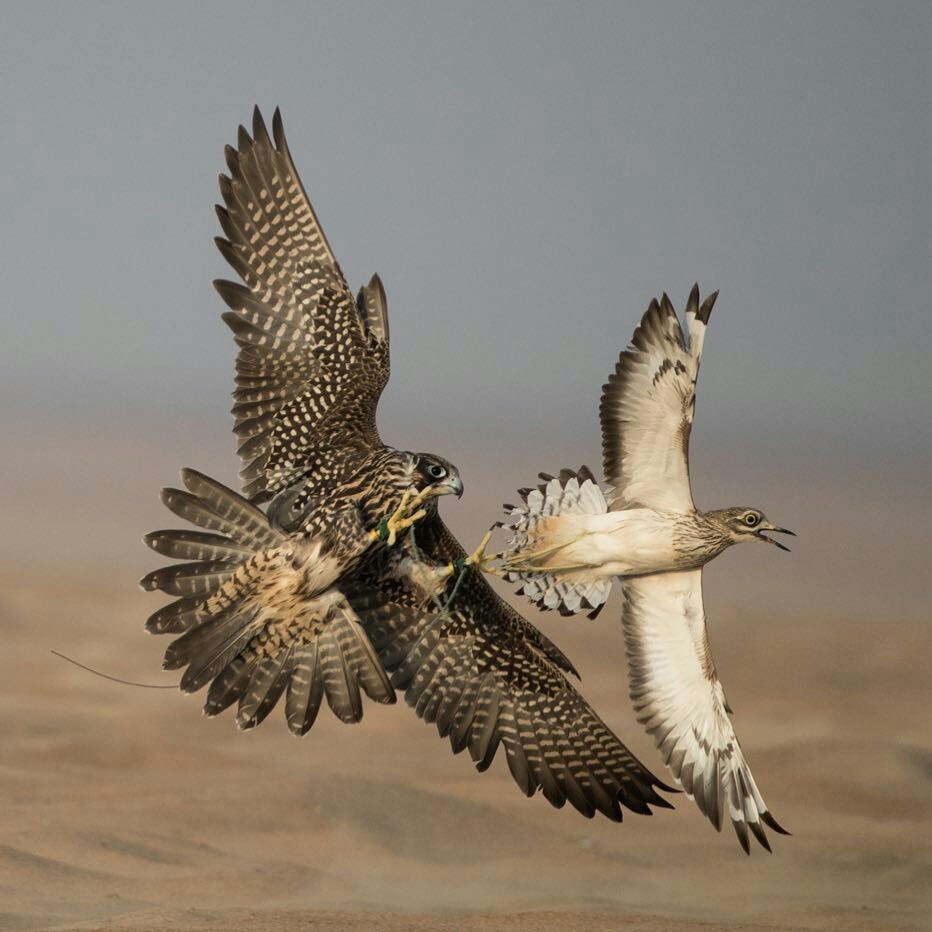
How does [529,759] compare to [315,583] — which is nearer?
[315,583]

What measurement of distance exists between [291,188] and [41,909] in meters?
5.17

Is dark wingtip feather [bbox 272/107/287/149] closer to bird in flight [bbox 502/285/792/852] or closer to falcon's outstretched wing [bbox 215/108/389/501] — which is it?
falcon's outstretched wing [bbox 215/108/389/501]

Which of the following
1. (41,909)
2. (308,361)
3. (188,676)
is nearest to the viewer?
(188,676)

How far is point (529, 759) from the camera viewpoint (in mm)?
6309

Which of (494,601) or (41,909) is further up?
(494,601)

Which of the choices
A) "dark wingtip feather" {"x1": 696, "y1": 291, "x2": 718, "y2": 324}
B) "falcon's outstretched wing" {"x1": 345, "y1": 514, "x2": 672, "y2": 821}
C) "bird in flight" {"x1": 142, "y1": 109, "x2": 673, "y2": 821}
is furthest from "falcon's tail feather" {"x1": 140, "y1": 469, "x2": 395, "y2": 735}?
"dark wingtip feather" {"x1": 696, "y1": 291, "x2": 718, "y2": 324}

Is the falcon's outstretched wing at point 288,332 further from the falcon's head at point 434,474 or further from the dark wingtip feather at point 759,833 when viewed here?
the dark wingtip feather at point 759,833

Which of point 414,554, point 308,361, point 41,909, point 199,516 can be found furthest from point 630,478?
point 41,909

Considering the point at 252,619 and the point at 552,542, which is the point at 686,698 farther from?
the point at 252,619

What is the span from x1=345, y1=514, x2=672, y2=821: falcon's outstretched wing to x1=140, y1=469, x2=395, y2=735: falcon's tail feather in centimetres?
43

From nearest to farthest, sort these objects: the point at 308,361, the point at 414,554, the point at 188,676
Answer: the point at 188,676
the point at 414,554
the point at 308,361

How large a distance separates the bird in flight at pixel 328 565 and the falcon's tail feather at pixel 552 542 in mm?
298

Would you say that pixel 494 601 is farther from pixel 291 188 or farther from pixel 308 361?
pixel 291 188

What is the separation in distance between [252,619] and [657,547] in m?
1.79
